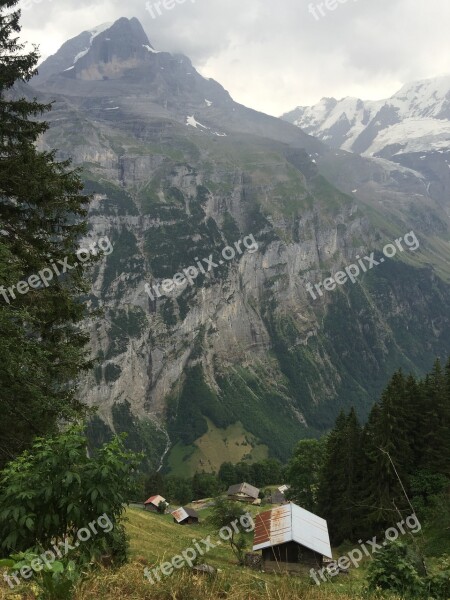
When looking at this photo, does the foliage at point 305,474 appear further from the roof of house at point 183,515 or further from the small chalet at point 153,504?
the small chalet at point 153,504

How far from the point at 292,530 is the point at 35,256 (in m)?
30.7

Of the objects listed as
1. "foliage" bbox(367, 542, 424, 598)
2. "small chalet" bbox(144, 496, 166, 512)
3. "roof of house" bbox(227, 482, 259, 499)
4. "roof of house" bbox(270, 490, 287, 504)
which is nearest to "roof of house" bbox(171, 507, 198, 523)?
"small chalet" bbox(144, 496, 166, 512)

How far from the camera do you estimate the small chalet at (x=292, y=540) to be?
116 ft

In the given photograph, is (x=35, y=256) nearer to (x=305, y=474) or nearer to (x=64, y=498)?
(x=64, y=498)

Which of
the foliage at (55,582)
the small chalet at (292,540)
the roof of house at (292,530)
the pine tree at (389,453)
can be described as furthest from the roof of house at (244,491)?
the foliage at (55,582)

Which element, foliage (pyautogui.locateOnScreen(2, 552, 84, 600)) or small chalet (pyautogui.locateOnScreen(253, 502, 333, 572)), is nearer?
foliage (pyautogui.locateOnScreen(2, 552, 84, 600))

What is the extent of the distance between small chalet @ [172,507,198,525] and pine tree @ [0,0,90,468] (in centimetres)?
8033

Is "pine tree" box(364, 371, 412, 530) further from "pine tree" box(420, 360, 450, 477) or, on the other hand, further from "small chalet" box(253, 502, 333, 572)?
"small chalet" box(253, 502, 333, 572)

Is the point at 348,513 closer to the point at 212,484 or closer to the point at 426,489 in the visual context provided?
the point at 426,489

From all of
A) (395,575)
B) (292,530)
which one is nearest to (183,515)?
(292,530)

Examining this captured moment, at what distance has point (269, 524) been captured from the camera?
4022 centimetres

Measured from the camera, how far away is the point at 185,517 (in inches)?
3487

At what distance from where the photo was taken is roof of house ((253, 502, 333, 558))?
3569cm

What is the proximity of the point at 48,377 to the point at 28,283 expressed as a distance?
151 inches
